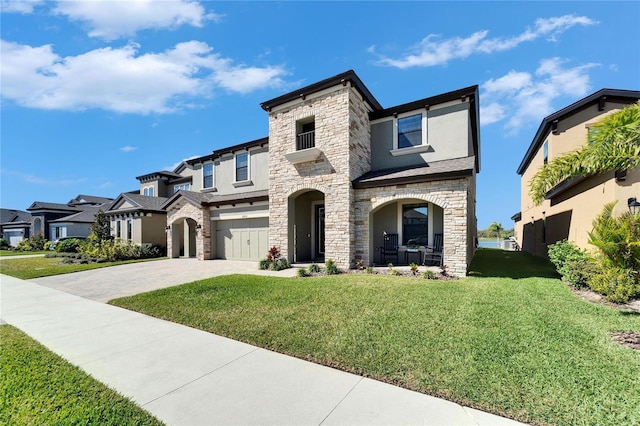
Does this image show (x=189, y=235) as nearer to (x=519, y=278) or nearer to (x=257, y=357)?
(x=257, y=357)

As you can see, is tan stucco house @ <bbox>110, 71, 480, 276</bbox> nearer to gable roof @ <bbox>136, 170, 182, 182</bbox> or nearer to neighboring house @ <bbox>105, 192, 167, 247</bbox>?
neighboring house @ <bbox>105, 192, 167, 247</bbox>

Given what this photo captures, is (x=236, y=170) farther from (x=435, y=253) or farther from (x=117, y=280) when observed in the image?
(x=435, y=253)

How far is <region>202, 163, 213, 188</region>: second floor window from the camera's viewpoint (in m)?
19.3

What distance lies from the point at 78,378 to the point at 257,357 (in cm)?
224

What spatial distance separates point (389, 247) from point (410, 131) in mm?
5219

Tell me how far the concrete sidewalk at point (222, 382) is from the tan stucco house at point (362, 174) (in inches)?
289

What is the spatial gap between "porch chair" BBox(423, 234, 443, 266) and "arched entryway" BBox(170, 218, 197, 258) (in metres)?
14.6

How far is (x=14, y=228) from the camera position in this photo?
119ft

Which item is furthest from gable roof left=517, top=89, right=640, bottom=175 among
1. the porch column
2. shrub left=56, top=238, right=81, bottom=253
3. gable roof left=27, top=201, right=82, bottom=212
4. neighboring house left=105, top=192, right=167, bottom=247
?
gable roof left=27, top=201, right=82, bottom=212

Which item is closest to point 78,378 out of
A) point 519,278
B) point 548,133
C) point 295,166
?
point 295,166

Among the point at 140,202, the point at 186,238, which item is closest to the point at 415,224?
the point at 186,238

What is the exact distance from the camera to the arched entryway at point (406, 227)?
1145 cm

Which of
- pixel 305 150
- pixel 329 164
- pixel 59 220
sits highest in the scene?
pixel 305 150

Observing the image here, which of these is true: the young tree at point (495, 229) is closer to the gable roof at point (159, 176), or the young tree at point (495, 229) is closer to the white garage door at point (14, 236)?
Result: the gable roof at point (159, 176)
